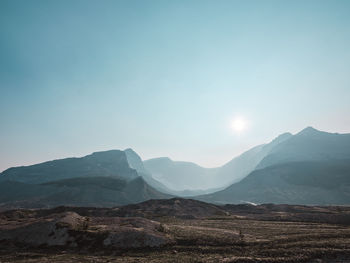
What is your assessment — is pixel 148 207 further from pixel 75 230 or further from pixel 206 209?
pixel 75 230

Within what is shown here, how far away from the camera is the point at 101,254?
40.6 meters

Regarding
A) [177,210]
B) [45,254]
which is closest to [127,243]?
[45,254]

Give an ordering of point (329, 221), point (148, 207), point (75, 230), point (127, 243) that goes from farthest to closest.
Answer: point (148, 207), point (329, 221), point (75, 230), point (127, 243)

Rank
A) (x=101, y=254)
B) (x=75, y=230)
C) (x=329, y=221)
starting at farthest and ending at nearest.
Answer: (x=329, y=221) < (x=75, y=230) < (x=101, y=254)

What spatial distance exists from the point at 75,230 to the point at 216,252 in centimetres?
3049

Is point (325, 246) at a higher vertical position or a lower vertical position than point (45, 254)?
higher

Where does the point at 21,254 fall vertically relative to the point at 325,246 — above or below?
below

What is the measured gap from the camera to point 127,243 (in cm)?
4394

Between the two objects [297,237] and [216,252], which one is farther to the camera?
[297,237]

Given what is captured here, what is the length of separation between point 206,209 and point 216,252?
97.0 metres

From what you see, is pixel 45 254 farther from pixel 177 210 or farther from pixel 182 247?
pixel 177 210

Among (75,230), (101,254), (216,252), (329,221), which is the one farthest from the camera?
(329,221)

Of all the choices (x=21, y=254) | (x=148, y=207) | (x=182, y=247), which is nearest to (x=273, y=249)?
(x=182, y=247)

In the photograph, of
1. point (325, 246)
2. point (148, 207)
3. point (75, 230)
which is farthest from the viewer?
point (148, 207)
